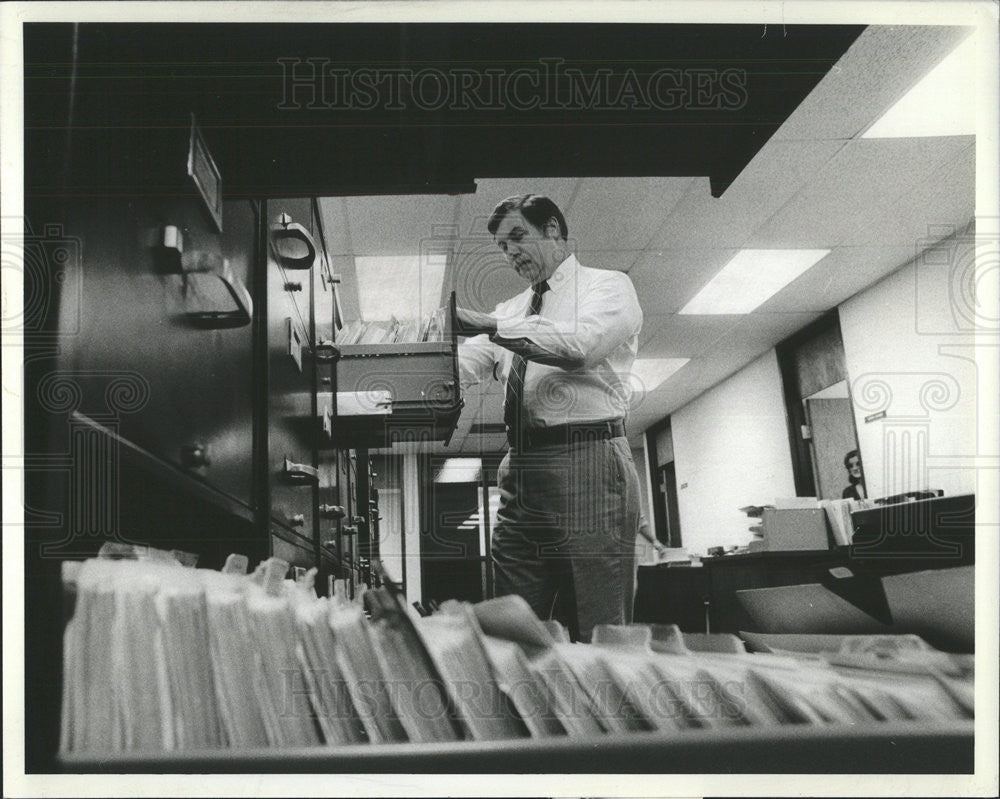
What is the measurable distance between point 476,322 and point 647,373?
39 centimetres

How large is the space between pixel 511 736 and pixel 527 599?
23 centimetres

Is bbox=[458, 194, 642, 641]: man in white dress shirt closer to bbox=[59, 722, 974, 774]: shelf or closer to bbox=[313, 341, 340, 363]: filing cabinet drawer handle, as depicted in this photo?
bbox=[59, 722, 974, 774]: shelf

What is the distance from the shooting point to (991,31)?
89 centimetres

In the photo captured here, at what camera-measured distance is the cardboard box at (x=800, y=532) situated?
2.05 metres

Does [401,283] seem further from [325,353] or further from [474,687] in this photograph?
[474,687]

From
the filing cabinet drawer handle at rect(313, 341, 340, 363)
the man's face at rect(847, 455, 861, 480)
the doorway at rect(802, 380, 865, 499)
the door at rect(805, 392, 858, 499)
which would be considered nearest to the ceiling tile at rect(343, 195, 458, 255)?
the filing cabinet drawer handle at rect(313, 341, 340, 363)

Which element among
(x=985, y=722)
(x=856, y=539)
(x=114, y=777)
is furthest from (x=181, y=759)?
(x=856, y=539)

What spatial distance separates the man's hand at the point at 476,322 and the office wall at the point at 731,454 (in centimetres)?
33

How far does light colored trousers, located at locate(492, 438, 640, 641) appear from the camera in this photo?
1.01m

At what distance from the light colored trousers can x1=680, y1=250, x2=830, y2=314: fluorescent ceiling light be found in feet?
2.27

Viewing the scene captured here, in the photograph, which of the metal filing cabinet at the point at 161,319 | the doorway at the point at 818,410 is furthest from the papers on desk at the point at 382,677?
the doorway at the point at 818,410

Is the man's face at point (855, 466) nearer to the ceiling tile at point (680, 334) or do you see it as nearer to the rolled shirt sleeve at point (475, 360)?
the ceiling tile at point (680, 334)

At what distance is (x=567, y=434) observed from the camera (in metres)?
1.07

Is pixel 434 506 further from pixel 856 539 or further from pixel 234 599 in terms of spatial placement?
pixel 856 539
